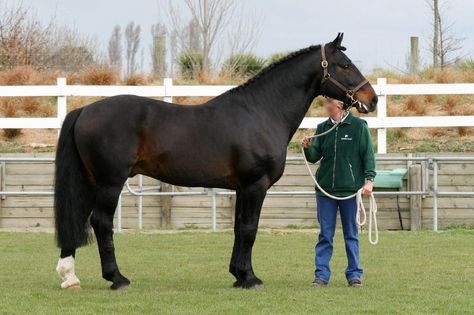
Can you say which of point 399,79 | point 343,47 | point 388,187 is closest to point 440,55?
point 399,79

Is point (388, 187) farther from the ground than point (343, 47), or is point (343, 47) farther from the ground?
point (343, 47)

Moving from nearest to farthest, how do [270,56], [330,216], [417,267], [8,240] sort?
1. [330,216]
2. [417,267]
3. [8,240]
4. [270,56]

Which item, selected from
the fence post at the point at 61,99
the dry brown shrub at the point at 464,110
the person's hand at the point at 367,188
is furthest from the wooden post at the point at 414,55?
the person's hand at the point at 367,188

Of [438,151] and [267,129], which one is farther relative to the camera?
[438,151]

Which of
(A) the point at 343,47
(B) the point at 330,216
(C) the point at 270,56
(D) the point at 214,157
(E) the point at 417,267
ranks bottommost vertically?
(E) the point at 417,267

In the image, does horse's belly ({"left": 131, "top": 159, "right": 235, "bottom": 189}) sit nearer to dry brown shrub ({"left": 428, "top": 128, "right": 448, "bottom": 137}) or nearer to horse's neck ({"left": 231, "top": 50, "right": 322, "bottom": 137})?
horse's neck ({"left": 231, "top": 50, "right": 322, "bottom": 137})

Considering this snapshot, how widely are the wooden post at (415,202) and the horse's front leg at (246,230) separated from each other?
314 inches

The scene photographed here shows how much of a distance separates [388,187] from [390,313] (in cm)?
915

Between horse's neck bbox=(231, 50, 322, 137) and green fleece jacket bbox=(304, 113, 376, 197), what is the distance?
0.38m

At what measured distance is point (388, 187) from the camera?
1662 centimetres

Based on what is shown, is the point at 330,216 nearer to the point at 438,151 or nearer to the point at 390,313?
the point at 390,313

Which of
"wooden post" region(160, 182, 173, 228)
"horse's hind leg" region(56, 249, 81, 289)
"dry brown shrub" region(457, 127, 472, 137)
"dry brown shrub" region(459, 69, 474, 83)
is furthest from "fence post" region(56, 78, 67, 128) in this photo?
"horse's hind leg" region(56, 249, 81, 289)

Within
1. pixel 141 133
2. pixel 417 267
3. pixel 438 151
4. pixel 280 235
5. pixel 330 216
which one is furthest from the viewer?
pixel 438 151

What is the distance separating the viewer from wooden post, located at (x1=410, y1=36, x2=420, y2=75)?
80.8 feet
